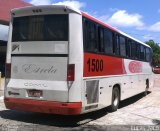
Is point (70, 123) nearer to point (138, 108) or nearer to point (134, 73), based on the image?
point (138, 108)

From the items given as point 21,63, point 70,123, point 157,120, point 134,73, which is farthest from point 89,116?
point 134,73

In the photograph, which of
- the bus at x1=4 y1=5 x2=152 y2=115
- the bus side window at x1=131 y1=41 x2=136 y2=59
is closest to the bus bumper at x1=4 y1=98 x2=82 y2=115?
the bus at x1=4 y1=5 x2=152 y2=115

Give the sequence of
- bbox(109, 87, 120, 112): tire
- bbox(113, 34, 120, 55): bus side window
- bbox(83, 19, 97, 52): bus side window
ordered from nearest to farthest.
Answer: bbox(83, 19, 97, 52): bus side window
bbox(109, 87, 120, 112): tire
bbox(113, 34, 120, 55): bus side window

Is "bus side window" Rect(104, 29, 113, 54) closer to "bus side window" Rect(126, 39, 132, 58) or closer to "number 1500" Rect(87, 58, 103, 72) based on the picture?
"number 1500" Rect(87, 58, 103, 72)

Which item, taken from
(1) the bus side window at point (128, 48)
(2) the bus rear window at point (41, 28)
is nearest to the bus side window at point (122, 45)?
(1) the bus side window at point (128, 48)

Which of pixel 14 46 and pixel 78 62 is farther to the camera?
pixel 14 46

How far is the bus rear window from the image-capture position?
1010 centimetres

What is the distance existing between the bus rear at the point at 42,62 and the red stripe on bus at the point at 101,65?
2.16ft

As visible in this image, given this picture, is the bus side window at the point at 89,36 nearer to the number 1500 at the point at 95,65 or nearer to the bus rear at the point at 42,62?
the number 1500 at the point at 95,65

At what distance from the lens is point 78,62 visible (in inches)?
390

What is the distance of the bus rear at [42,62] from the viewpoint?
32.5ft

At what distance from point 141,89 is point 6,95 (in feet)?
33.1

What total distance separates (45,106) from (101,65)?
8.27 ft

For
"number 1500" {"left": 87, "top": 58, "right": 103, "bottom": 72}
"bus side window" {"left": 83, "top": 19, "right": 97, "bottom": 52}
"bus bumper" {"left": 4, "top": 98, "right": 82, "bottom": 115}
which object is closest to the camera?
"bus bumper" {"left": 4, "top": 98, "right": 82, "bottom": 115}
